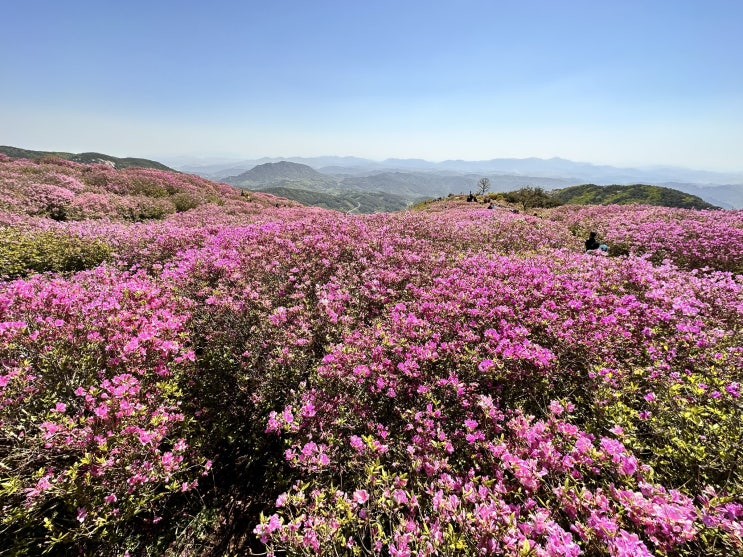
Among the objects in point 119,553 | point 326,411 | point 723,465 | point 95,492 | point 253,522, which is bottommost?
point 253,522

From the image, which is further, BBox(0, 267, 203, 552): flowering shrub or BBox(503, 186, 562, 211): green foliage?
BBox(503, 186, 562, 211): green foliage

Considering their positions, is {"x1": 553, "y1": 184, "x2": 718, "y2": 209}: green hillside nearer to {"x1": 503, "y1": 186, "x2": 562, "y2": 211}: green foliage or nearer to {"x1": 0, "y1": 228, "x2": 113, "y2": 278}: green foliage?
{"x1": 503, "y1": 186, "x2": 562, "y2": 211}: green foliage

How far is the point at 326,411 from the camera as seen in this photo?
175 inches

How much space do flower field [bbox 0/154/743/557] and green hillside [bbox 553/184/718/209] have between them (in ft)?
381

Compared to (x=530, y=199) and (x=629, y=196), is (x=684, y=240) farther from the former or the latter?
(x=629, y=196)

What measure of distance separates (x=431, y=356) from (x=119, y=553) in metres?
4.87

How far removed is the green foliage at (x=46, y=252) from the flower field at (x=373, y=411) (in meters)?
4.45

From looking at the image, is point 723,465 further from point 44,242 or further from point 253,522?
point 44,242

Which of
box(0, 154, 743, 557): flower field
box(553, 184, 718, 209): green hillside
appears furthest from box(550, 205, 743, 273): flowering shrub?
box(553, 184, 718, 209): green hillside

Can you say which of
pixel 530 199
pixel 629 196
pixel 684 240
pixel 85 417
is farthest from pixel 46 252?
pixel 629 196

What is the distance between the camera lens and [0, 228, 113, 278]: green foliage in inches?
382

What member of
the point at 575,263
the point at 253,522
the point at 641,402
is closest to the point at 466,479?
the point at 641,402

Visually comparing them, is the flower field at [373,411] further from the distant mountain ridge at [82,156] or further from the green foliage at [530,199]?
the distant mountain ridge at [82,156]

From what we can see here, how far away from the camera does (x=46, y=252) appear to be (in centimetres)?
→ 1052
